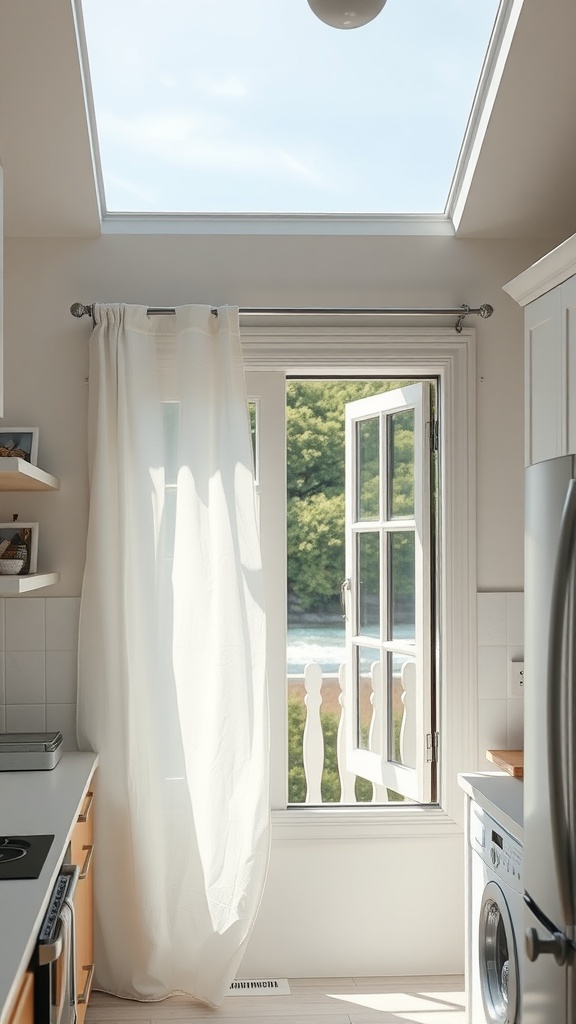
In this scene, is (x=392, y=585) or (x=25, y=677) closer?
(x=25, y=677)

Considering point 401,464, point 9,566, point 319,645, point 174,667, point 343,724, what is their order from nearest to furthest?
point 9,566 < point 174,667 < point 401,464 < point 343,724 < point 319,645

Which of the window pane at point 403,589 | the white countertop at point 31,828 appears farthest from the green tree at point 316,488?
the white countertop at point 31,828

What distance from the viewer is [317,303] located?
301cm

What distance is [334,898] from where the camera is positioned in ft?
9.85

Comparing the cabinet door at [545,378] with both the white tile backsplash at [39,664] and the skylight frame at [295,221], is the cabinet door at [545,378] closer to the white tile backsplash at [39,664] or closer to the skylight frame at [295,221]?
the skylight frame at [295,221]

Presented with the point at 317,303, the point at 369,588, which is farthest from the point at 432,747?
the point at 317,303

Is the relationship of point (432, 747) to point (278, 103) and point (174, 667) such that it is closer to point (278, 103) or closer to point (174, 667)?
point (174, 667)

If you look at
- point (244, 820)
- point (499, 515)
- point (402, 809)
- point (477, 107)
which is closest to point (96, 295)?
point (477, 107)

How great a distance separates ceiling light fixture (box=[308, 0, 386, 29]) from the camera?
5.56 feet

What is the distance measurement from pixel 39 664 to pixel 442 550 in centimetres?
142

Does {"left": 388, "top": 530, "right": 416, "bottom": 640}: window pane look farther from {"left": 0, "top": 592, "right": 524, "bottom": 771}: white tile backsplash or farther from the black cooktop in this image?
the black cooktop

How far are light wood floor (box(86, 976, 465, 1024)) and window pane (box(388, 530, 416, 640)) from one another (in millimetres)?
1161

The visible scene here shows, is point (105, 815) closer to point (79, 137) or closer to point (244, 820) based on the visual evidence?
point (244, 820)

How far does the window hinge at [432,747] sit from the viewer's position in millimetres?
3107
